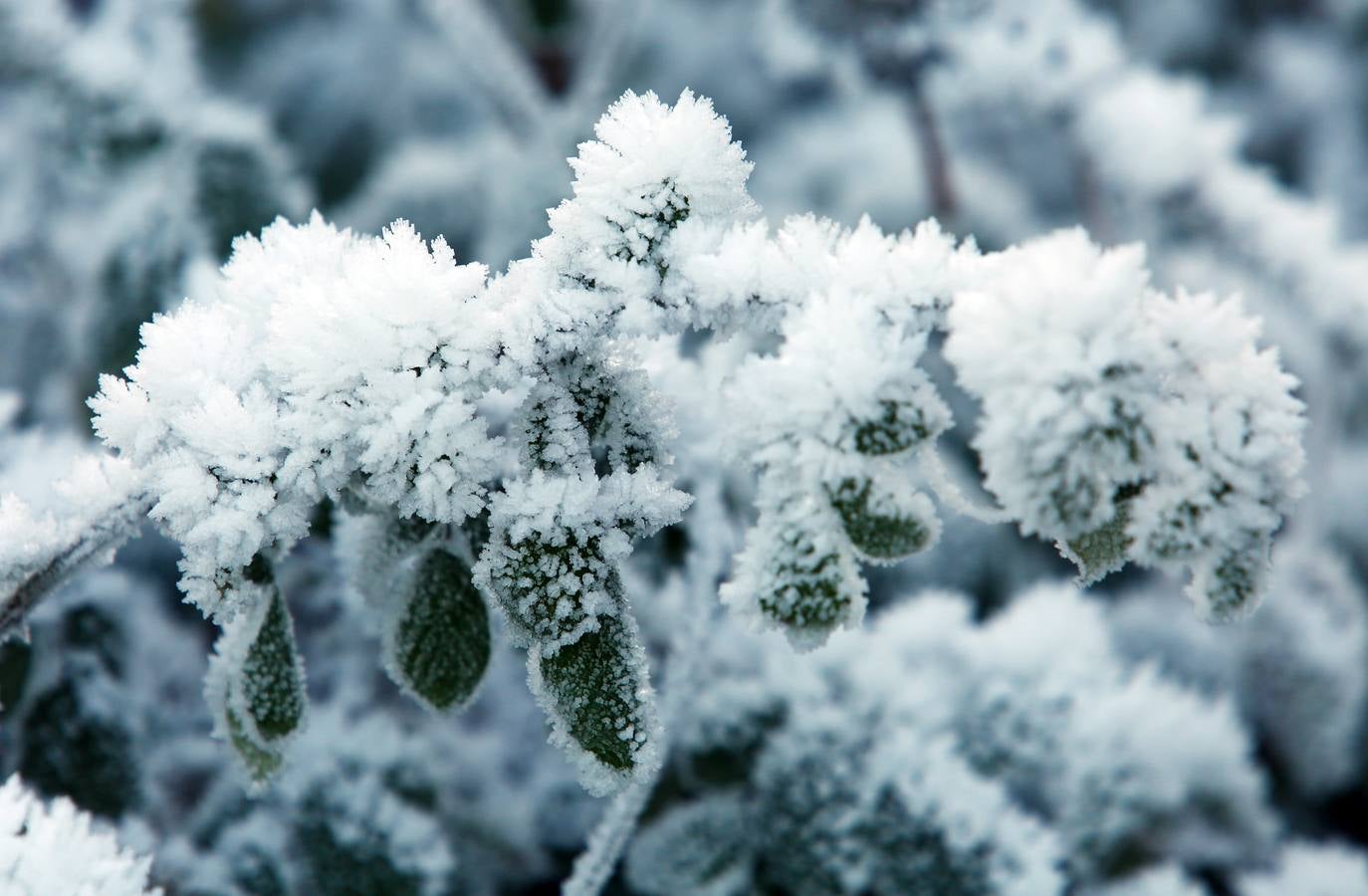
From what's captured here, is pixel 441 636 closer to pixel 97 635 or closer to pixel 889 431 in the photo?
pixel 889 431

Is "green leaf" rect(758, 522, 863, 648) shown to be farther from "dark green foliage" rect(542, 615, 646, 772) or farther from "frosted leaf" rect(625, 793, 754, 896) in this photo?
"frosted leaf" rect(625, 793, 754, 896)

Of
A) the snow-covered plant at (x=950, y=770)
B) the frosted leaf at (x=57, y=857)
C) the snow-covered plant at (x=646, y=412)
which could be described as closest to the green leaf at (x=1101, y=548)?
the snow-covered plant at (x=646, y=412)

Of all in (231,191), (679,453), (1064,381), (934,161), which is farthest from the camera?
(934,161)

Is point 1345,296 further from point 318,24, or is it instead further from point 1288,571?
point 318,24

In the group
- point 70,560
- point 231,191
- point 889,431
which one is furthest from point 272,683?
point 231,191

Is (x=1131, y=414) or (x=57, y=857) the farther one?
(x=57, y=857)

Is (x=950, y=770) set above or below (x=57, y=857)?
above

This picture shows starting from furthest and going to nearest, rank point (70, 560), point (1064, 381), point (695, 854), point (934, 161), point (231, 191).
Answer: point (934, 161) → point (231, 191) → point (695, 854) → point (70, 560) → point (1064, 381)
